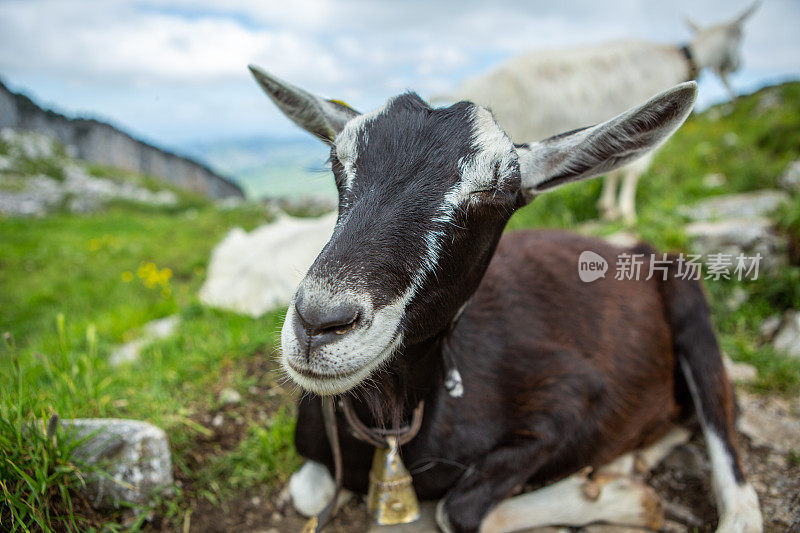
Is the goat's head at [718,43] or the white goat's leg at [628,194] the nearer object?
the white goat's leg at [628,194]

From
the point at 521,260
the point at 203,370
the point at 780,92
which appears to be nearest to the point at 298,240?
the point at 203,370

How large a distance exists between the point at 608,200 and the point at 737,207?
5.87ft

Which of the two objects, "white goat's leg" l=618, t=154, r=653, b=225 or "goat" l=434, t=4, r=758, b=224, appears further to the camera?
"white goat's leg" l=618, t=154, r=653, b=225

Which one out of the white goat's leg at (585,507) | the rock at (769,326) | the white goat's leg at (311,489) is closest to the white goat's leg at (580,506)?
the white goat's leg at (585,507)

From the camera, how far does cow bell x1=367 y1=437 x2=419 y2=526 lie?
2.55 meters

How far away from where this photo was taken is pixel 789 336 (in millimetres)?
4602

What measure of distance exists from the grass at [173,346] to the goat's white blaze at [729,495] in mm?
1434

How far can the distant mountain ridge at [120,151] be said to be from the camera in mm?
19797

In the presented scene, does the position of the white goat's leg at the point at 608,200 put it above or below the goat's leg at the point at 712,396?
above

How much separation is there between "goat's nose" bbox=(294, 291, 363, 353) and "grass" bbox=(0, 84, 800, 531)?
944 millimetres

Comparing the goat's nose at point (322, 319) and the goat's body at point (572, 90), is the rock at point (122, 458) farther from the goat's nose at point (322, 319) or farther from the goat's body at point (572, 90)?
the goat's body at point (572, 90)

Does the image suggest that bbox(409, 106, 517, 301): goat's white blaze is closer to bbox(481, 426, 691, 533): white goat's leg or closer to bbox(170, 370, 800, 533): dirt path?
bbox(481, 426, 691, 533): white goat's leg

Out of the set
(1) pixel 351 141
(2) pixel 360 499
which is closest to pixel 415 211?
(1) pixel 351 141

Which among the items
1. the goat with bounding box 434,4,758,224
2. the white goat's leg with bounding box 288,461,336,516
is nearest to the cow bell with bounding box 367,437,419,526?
the white goat's leg with bounding box 288,461,336,516
